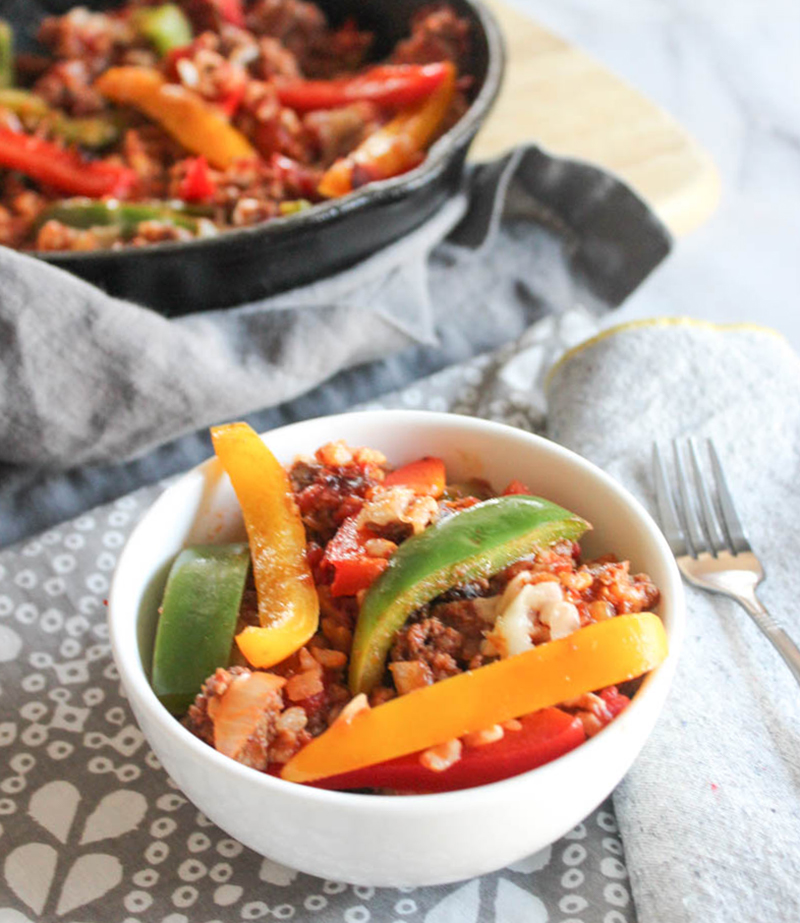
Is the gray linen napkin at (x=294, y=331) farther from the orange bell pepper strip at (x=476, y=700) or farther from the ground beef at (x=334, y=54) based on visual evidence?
the orange bell pepper strip at (x=476, y=700)

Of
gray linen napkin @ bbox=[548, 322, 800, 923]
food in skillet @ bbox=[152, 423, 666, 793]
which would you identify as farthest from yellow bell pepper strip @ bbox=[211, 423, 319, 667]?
gray linen napkin @ bbox=[548, 322, 800, 923]

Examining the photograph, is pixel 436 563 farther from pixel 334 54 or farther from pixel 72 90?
pixel 334 54

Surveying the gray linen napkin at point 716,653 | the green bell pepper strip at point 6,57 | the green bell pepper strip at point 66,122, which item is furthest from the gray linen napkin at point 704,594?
the green bell pepper strip at point 6,57

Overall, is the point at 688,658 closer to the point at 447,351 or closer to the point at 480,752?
the point at 480,752

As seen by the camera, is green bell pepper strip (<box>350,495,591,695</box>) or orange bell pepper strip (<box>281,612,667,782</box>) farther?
green bell pepper strip (<box>350,495,591,695</box>)

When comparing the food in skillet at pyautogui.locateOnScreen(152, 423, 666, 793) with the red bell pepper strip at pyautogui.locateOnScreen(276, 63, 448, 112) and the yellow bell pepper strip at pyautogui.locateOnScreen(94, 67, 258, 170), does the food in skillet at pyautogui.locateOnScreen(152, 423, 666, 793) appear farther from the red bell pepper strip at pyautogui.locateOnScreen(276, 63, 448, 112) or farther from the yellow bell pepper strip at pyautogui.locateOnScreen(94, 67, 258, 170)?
the red bell pepper strip at pyautogui.locateOnScreen(276, 63, 448, 112)

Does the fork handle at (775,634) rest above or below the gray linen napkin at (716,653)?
above
